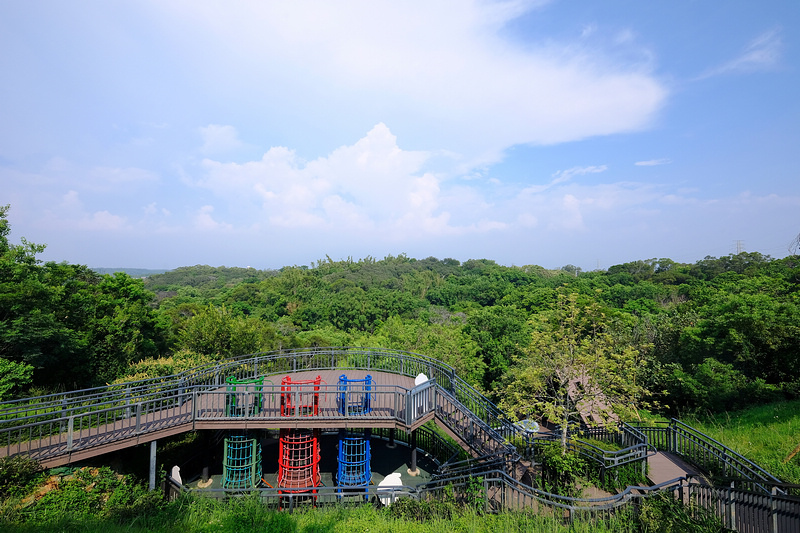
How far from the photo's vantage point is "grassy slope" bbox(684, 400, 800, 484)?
9344 mm

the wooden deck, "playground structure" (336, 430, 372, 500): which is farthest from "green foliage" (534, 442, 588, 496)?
"playground structure" (336, 430, 372, 500)

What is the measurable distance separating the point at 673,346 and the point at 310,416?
90.0ft

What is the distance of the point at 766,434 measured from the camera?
1127cm

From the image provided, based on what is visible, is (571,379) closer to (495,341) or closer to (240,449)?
(240,449)

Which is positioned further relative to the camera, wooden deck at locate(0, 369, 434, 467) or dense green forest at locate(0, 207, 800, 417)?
dense green forest at locate(0, 207, 800, 417)

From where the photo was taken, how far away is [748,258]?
67375 millimetres

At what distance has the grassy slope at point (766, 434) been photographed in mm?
9344

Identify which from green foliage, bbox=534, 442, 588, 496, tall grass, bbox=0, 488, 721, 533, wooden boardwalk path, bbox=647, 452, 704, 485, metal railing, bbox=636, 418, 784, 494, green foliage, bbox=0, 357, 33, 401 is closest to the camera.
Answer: tall grass, bbox=0, 488, 721, 533

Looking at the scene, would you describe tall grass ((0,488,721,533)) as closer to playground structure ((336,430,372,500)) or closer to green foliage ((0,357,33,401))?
playground structure ((336,430,372,500))

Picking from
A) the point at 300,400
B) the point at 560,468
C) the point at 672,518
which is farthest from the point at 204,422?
the point at 672,518

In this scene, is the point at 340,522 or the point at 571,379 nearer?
the point at 340,522

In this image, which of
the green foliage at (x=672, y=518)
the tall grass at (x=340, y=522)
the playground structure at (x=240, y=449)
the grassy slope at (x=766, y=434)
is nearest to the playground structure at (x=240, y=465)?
the playground structure at (x=240, y=449)

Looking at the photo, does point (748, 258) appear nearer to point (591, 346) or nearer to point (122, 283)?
point (591, 346)

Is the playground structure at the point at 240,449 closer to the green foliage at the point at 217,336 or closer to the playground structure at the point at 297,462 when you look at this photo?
the playground structure at the point at 297,462
